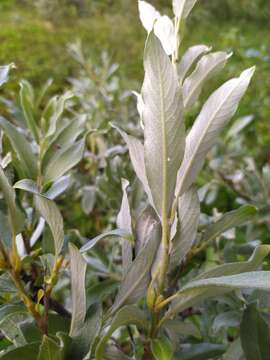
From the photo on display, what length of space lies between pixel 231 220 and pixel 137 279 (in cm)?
12

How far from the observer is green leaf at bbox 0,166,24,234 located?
393 mm

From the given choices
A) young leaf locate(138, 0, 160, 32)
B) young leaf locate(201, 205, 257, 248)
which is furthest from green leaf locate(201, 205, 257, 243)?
young leaf locate(138, 0, 160, 32)

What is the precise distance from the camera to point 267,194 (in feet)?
3.24

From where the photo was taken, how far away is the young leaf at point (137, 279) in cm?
42

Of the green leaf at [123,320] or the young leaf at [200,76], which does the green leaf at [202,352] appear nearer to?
the green leaf at [123,320]


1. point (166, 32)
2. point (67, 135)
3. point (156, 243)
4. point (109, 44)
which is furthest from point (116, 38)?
point (156, 243)

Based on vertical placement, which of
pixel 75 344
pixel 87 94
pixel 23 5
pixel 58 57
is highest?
pixel 23 5

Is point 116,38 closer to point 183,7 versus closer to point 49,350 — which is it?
point 183,7

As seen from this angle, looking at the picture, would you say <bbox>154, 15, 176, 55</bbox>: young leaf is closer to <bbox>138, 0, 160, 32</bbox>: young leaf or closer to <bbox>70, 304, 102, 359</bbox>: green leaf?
<bbox>138, 0, 160, 32</bbox>: young leaf

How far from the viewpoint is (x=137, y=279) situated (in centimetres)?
42

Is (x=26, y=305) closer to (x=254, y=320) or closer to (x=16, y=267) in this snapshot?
(x=16, y=267)

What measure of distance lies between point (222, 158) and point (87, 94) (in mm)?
422

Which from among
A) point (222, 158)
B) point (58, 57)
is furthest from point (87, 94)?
point (58, 57)

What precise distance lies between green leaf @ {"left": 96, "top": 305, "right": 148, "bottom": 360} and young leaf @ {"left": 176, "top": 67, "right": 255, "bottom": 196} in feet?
0.37
